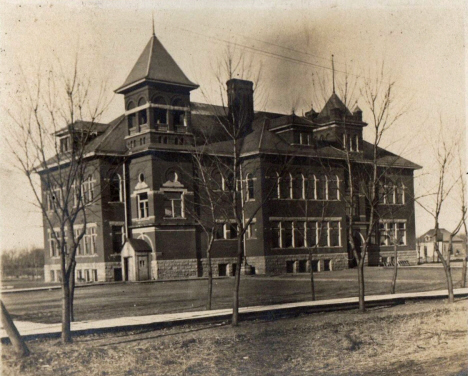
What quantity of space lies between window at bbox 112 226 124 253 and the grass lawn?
21276 millimetres

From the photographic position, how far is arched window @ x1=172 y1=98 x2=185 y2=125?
3247 cm

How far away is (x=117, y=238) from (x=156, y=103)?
370 inches

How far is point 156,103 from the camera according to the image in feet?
104

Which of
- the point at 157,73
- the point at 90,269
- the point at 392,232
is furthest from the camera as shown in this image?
the point at 392,232

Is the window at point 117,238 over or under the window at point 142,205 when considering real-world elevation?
under

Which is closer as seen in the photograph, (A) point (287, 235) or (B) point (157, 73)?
(B) point (157, 73)

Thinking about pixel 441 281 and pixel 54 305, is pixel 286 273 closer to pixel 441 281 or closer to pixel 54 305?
Result: pixel 441 281

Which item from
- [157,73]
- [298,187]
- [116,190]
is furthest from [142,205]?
[298,187]

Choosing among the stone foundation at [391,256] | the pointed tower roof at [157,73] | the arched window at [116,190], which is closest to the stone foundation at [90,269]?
the arched window at [116,190]

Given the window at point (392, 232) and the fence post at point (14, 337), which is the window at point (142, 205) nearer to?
the window at point (392, 232)

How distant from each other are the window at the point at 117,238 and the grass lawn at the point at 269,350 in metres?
21.3

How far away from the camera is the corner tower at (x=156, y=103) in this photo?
2895cm

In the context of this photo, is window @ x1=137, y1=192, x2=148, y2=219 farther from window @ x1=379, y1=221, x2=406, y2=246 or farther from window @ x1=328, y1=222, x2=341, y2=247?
window @ x1=379, y1=221, x2=406, y2=246

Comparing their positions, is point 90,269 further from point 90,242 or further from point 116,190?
point 116,190
